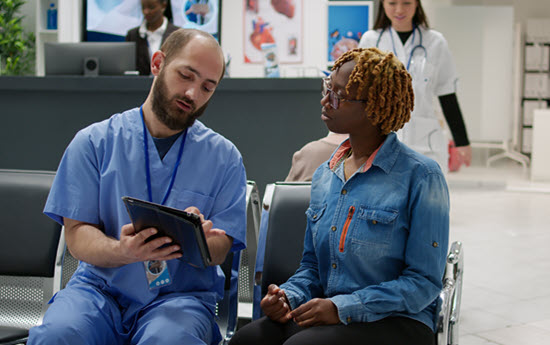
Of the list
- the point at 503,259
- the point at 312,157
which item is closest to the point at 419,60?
the point at 312,157

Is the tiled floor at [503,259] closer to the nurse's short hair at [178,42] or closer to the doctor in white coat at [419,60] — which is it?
the doctor in white coat at [419,60]

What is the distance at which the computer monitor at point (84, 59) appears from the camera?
392cm

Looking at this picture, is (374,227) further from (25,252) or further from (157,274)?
(25,252)

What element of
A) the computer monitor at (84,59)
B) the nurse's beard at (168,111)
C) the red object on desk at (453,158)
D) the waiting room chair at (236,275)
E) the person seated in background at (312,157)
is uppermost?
the computer monitor at (84,59)

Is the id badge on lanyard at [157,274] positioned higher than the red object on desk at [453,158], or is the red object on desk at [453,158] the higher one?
the id badge on lanyard at [157,274]

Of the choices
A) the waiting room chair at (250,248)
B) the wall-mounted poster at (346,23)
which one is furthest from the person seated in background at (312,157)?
the wall-mounted poster at (346,23)

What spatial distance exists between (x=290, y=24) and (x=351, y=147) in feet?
18.9

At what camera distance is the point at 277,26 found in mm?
7148

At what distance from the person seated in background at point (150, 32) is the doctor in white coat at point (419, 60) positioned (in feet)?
7.22

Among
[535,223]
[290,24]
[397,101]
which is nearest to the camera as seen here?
[397,101]

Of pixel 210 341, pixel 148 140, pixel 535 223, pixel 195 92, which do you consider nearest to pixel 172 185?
pixel 148 140

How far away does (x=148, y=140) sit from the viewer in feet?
5.34

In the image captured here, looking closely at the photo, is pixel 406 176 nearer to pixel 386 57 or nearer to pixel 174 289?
pixel 386 57

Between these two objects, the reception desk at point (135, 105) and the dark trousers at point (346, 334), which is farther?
the reception desk at point (135, 105)
